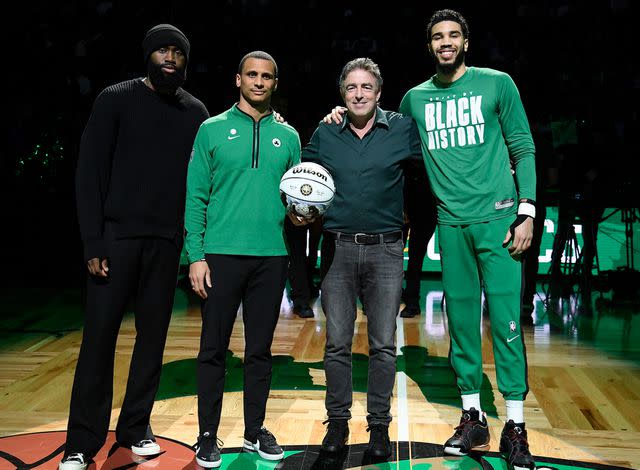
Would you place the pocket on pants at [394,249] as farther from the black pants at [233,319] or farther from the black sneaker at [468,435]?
the black sneaker at [468,435]

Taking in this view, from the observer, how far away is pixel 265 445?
11.0 feet

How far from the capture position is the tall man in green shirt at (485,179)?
337 cm

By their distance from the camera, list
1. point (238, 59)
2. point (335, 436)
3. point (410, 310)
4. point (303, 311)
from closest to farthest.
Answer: point (335, 436) → point (303, 311) → point (410, 310) → point (238, 59)

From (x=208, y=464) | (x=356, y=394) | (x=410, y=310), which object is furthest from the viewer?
(x=410, y=310)

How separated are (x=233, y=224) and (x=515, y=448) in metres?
1.66

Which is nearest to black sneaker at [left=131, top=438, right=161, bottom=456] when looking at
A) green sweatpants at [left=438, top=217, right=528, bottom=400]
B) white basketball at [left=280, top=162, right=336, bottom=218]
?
white basketball at [left=280, top=162, right=336, bottom=218]

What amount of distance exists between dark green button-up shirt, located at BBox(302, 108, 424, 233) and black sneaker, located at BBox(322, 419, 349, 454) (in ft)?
3.09

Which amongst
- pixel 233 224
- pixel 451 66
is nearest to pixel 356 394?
pixel 233 224

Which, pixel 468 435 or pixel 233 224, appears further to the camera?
pixel 468 435

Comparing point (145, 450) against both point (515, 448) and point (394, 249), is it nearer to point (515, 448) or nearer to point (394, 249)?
point (394, 249)

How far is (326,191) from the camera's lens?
3223mm

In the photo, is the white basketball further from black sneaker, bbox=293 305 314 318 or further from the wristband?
black sneaker, bbox=293 305 314 318

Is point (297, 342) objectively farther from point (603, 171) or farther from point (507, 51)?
point (507, 51)

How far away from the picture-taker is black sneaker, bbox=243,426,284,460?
10.9 ft
